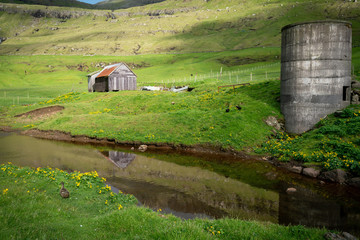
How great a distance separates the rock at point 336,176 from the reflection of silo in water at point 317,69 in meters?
7.20

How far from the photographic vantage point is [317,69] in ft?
76.6

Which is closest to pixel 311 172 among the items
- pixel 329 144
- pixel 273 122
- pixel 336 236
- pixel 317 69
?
pixel 329 144

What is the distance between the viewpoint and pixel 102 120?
3378 centimetres

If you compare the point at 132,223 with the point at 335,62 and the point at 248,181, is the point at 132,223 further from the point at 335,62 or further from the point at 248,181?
the point at 335,62

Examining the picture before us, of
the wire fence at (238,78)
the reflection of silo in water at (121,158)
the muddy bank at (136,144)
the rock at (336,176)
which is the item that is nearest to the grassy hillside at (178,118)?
the muddy bank at (136,144)

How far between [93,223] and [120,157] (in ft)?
49.4

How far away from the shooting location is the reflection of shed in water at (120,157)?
2214 cm

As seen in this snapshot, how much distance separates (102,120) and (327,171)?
25.6 meters

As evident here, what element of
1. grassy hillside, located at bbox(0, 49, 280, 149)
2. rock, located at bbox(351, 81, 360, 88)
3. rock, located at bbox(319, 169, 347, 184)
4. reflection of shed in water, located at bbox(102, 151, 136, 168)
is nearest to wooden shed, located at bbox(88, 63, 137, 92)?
grassy hillside, located at bbox(0, 49, 280, 149)

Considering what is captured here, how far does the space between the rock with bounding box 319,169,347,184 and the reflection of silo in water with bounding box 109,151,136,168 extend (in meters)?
14.6

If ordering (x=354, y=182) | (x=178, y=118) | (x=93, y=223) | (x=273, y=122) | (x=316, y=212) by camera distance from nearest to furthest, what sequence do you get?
(x=93, y=223), (x=316, y=212), (x=354, y=182), (x=273, y=122), (x=178, y=118)

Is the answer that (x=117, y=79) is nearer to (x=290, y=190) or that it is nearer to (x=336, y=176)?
(x=290, y=190)

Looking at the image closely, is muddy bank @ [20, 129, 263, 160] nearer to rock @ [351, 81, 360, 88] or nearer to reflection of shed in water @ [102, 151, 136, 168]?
reflection of shed in water @ [102, 151, 136, 168]

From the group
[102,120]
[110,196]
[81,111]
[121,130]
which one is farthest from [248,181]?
[81,111]
